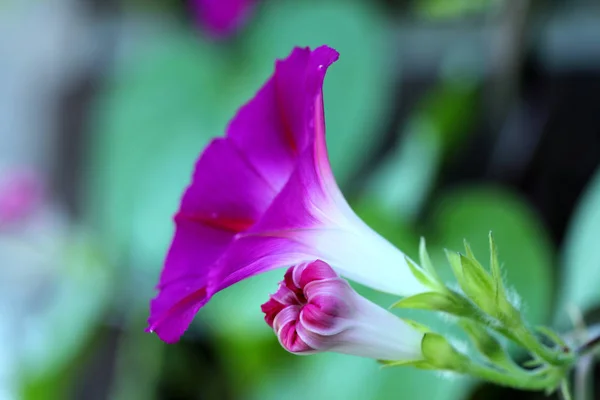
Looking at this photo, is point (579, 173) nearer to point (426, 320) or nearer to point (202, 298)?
point (426, 320)

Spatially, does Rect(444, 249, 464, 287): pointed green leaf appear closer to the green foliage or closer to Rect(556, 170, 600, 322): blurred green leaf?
Rect(556, 170, 600, 322): blurred green leaf

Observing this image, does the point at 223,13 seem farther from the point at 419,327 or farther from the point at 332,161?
the point at 419,327

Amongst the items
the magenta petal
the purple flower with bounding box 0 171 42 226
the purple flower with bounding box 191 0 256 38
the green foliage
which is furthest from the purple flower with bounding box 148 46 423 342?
the purple flower with bounding box 0 171 42 226

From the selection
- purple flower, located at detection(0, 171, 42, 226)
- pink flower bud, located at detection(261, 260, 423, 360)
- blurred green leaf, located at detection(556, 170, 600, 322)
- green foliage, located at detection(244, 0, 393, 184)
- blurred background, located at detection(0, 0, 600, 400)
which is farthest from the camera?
purple flower, located at detection(0, 171, 42, 226)

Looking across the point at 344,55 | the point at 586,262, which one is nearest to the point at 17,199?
the point at 344,55

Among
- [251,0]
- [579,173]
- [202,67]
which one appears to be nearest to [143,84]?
[202,67]

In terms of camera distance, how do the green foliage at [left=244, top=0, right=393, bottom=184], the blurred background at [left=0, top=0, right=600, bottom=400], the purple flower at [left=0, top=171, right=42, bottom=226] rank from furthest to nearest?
1. the purple flower at [left=0, top=171, right=42, bottom=226]
2. the green foliage at [left=244, top=0, right=393, bottom=184]
3. the blurred background at [left=0, top=0, right=600, bottom=400]

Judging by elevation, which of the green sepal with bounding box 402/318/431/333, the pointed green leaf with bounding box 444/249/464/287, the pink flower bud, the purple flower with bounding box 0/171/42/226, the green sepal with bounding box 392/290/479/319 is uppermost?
the pointed green leaf with bounding box 444/249/464/287
